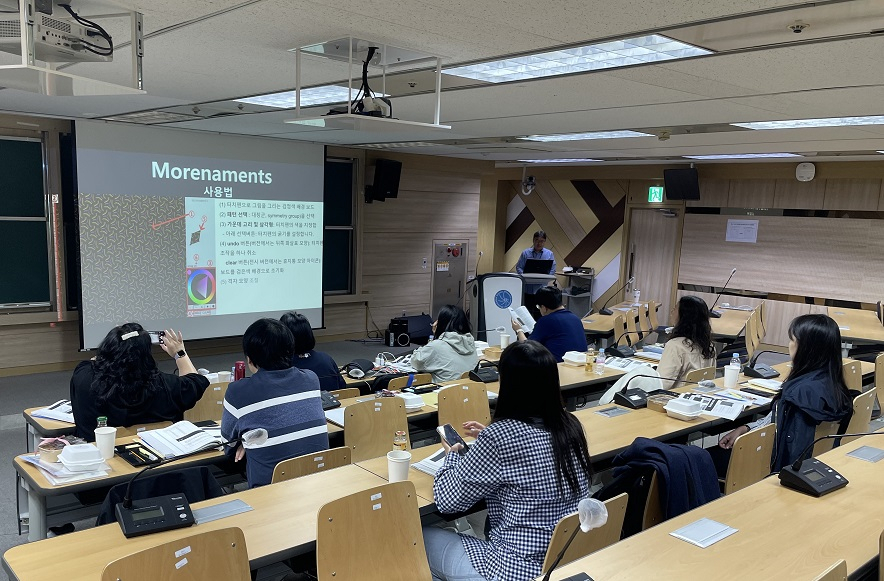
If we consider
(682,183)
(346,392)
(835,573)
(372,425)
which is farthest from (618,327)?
(835,573)

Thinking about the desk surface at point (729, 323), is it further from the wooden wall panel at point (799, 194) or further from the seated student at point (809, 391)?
the seated student at point (809, 391)

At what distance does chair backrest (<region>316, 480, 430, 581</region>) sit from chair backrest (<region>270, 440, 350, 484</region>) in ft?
2.40

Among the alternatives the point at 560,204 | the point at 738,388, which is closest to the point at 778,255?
the point at 560,204

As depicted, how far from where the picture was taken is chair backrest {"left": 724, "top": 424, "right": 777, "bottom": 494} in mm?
3164

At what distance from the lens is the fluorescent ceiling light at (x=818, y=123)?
4980 millimetres

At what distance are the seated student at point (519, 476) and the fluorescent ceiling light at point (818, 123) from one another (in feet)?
12.8

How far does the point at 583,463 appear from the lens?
Answer: 2.50 meters

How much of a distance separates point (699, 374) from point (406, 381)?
2.17 m

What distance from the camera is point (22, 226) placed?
22.9ft

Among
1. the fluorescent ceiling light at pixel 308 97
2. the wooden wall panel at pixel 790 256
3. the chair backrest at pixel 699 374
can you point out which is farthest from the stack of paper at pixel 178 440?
the wooden wall panel at pixel 790 256

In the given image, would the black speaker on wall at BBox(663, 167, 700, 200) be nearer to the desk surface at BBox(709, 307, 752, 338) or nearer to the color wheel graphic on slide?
the desk surface at BBox(709, 307, 752, 338)

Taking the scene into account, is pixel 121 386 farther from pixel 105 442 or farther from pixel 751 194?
pixel 751 194

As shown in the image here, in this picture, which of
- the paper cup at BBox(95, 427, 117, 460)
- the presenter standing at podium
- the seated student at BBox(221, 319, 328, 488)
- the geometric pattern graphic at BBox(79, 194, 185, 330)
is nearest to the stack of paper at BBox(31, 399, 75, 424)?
the paper cup at BBox(95, 427, 117, 460)

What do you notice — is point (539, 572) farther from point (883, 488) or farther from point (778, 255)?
point (778, 255)
